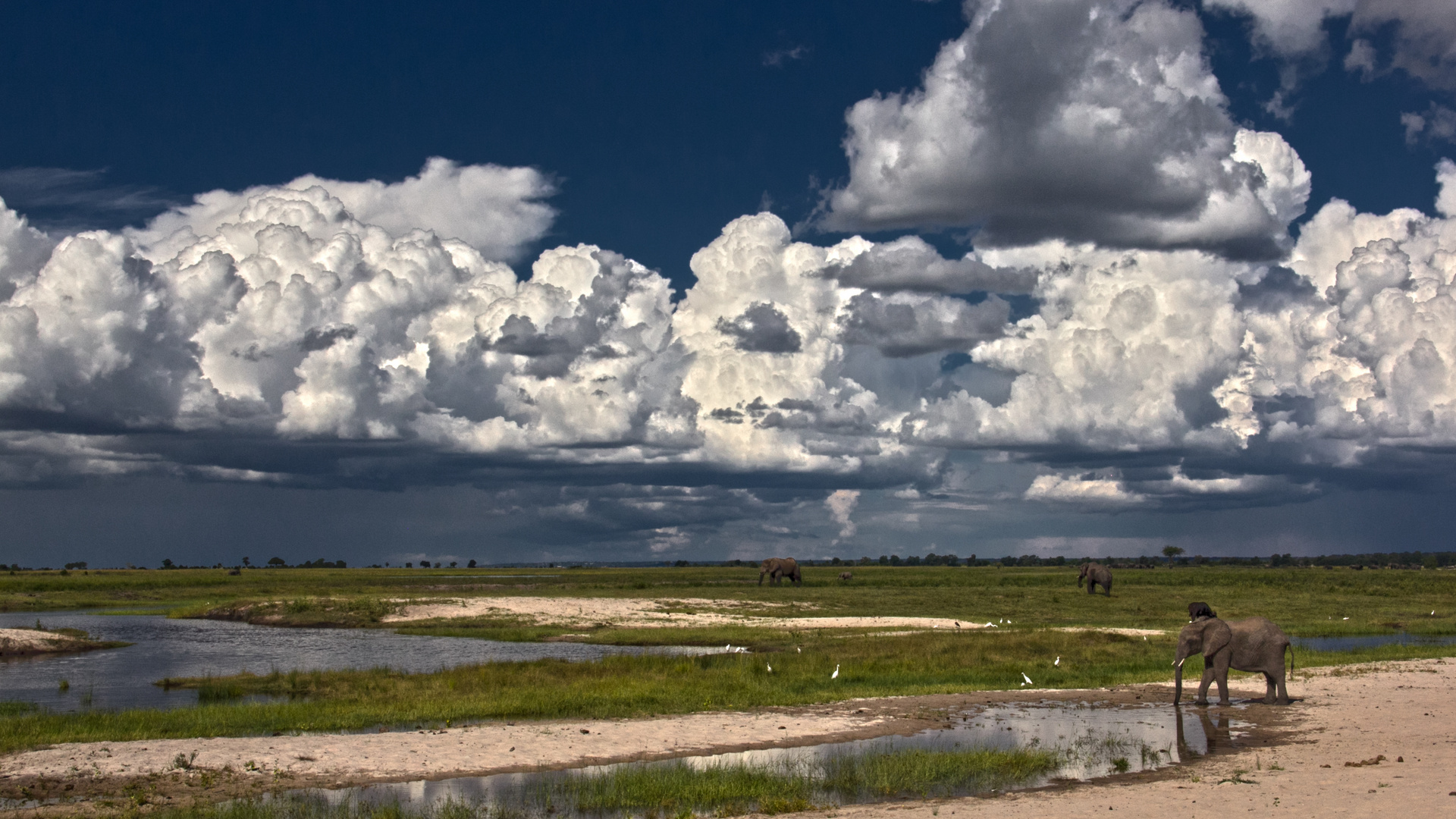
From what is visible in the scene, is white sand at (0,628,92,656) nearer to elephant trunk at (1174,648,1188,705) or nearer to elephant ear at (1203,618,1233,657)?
elephant trunk at (1174,648,1188,705)

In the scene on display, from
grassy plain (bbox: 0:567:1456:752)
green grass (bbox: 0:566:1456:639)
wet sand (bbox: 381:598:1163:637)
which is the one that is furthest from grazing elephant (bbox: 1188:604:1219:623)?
green grass (bbox: 0:566:1456:639)

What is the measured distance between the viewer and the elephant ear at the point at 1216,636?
1062 inches

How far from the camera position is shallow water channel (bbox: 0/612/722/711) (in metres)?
30.7

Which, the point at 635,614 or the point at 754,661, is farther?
the point at 635,614

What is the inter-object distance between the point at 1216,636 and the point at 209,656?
1402 inches

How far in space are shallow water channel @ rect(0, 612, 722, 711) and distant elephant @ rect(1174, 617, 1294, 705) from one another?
19604 millimetres

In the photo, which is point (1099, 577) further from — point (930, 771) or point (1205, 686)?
point (930, 771)

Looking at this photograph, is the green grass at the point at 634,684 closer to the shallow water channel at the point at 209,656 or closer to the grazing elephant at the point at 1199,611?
the shallow water channel at the point at 209,656

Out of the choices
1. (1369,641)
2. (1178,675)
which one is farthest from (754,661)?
(1369,641)

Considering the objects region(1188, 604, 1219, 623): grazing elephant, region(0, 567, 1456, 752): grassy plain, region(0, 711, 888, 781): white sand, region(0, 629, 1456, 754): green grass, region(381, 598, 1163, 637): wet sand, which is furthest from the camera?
region(381, 598, 1163, 637): wet sand

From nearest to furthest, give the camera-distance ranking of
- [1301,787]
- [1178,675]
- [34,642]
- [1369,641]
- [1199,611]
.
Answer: [1301,787] → [1178,675] → [1199,611] → [34,642] → [1369,641]

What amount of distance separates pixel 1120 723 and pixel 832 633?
879 inches

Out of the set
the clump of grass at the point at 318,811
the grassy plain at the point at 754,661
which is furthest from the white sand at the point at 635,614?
the clump of grass at the point at 318,811

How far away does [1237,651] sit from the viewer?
27.2 m
